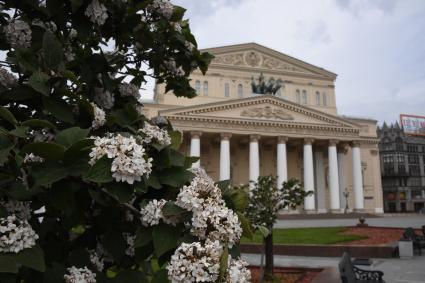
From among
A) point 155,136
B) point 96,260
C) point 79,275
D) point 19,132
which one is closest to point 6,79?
point 19,132

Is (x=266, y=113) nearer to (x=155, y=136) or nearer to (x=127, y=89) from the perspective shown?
(x=127, y=89)

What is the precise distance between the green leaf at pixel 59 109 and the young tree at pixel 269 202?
746 cm

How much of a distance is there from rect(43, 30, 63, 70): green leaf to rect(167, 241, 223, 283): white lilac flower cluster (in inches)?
47.0

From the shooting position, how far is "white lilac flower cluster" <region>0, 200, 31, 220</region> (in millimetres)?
1754

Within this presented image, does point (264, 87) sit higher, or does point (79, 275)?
point (264, 87)

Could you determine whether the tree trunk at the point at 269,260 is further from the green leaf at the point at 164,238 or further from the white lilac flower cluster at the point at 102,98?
the green leaf at the point at 164,238

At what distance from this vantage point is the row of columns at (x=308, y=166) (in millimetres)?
42562

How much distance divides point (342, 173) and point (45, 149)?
49938 millimetres

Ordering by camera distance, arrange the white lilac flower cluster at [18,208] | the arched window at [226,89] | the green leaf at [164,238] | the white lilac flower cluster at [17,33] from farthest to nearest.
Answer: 1. the arched window at [226,89]
2. the white lilac flower cluster at [17,33]
3. the white lilac flower cluster at [18,208]
4. the green leaf at [164,238]

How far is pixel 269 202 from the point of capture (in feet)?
31.9

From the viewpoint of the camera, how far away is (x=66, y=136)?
1.72 m

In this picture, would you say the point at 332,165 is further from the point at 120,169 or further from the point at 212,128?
the point at 120,169

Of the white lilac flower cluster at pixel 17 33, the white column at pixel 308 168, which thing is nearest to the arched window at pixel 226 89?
the white column at pixel 308 168

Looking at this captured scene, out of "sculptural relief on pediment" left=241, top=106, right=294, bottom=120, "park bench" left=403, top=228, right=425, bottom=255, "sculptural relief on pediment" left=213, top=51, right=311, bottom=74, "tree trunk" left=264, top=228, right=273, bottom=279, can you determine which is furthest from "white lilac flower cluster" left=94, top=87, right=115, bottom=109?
"sculptural relief on pediment" left=213, top=51, right=311, bottom=74
